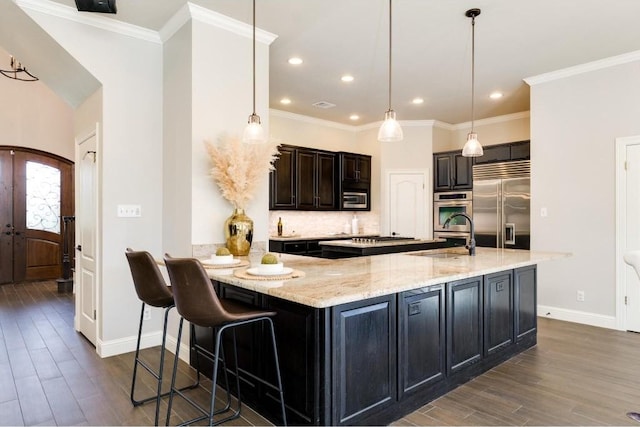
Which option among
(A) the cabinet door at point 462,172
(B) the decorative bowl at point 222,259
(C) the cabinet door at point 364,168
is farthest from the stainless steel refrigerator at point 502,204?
(B) the decorative bowl at point 222,259

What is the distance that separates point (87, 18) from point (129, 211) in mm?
1645

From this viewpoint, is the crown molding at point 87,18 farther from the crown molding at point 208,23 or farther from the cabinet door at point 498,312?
the cabinet door at point 498,312

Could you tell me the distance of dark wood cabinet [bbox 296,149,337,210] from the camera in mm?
6395

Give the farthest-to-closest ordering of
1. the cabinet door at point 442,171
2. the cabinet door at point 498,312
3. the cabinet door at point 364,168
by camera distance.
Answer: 1. the cabinet door at point 364,168
2. the cabinet door at point 442,171
3. the cabinet door at point 498,312

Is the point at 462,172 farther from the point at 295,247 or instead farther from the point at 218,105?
the point at 218,105

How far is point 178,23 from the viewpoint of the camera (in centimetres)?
342

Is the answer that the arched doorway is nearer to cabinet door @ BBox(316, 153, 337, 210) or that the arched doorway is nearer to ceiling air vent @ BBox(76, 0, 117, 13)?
cabinet door @ BBox(316, 153, 337, 210)

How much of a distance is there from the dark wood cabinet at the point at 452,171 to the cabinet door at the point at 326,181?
1780mm

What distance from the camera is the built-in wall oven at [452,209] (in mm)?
6465

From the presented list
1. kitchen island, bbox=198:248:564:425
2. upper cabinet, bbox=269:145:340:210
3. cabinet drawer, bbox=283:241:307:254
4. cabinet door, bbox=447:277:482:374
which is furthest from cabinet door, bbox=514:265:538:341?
upper cabinet, bbox=269:145:340:210

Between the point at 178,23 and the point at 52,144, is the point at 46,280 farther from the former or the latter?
the point at 178,23

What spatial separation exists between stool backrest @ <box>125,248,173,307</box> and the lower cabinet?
434 millimetres

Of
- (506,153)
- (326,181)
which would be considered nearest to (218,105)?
(326,181)

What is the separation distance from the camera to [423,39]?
3867mm
